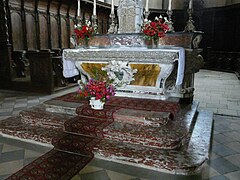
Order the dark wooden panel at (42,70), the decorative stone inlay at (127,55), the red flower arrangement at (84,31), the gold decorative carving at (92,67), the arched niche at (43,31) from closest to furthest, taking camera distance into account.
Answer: the decorative stone inlay at (127,55)
the gold decorative carving at (92,67)
the red flower arrangement at (84,31)
the dark wooden panel at (42,70)
the arched niche at (43,31)

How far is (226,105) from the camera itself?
482 cm

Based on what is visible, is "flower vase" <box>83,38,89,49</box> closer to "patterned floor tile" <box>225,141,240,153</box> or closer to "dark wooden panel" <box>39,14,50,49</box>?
"patterned floor tile" <box>225,141,240,153</box>

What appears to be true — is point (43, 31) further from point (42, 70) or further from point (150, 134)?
point (150, 134)

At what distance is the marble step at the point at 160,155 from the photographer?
7.11 ft

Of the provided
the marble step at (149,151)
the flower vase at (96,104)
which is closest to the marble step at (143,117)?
the flower vase at (96,104)

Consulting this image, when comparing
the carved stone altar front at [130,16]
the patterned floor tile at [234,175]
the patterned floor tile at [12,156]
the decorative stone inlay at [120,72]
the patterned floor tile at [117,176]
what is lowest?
the patterned floor tile at [234,175]

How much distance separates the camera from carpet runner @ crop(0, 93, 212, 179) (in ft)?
7.50

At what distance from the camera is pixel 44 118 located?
10.3 ft

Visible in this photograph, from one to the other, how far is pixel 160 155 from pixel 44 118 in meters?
1.74

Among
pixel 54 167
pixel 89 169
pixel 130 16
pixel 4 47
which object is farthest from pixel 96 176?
pixel 4 47

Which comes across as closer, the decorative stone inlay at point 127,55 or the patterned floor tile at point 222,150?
the patterned floor tile at point 222,150

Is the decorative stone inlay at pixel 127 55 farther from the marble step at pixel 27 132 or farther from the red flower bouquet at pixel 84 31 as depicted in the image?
the marble step at pixel 27 132

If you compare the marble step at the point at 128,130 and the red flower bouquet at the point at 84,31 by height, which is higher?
the red flower bouquet at the point at 84,31

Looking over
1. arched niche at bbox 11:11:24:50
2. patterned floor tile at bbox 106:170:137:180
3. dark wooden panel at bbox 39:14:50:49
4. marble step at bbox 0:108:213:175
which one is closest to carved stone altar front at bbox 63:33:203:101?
A: marble step at bbox 0:108:213:175
